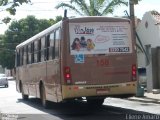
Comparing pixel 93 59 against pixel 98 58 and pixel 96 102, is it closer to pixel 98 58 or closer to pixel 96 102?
pixel 98 58

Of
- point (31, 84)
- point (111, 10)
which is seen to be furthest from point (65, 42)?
point (111, 10)

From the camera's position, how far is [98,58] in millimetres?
15852

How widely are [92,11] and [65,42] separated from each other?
2085cm

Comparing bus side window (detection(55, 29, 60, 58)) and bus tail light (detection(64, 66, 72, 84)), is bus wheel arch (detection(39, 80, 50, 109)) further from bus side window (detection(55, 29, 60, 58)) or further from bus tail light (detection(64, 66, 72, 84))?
bus tail light (detection(64, 66, 72, 84))

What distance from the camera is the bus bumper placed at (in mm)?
15391

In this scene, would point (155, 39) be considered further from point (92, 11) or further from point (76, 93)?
point (76, 93)

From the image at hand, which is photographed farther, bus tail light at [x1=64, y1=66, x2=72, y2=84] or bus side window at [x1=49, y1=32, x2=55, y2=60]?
bus side window at [x1=49, y1=32, x2=55, y2=60]

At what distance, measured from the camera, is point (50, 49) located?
17625 millimetres

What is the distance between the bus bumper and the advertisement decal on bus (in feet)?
3.73

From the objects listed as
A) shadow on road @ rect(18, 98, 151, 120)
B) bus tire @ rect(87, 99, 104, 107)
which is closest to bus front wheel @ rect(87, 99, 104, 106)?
bus tire @ rect(87, 99, 104, 107)

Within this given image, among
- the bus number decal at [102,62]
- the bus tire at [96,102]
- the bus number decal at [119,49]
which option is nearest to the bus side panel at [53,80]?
the bus number decal at [102,62]

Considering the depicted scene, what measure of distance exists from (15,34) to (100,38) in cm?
7572

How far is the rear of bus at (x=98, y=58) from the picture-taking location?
51.0ft

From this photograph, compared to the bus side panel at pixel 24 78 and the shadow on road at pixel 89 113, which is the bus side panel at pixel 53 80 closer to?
the shadow on road at pixel 89 113
